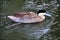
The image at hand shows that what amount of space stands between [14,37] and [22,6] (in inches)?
92.1

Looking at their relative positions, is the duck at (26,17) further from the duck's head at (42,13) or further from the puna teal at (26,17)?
the duck's head at (42,13)

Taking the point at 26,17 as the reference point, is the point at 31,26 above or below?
below

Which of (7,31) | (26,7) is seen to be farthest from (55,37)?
(26,7)

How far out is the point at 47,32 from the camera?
506 centimetres

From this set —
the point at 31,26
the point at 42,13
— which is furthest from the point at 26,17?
the point at 42,13

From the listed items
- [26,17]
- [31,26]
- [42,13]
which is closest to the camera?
[31,26]

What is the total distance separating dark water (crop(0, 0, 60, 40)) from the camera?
4.87m

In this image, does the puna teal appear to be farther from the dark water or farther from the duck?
the dark water

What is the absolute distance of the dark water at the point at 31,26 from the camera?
192 inches

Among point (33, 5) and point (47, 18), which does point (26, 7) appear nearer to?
Answer: point (33, 5)

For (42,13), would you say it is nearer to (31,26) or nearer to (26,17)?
(26,17)

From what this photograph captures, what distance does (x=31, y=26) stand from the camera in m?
5.51

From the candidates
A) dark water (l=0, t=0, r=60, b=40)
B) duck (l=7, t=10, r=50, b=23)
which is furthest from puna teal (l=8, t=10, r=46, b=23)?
dark water (l=0, t=0, r=60, b=40)

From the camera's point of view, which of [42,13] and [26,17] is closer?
[26,17]
